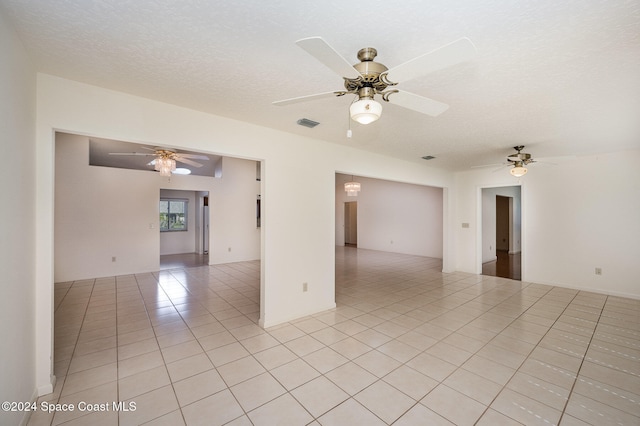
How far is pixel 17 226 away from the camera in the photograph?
1678 millimetres

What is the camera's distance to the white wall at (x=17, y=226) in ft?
4.83

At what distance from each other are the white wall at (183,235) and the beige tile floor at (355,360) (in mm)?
4426

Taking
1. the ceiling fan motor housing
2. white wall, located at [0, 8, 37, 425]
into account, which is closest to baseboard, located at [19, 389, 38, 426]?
white wall, located at [0, 8, 37, 425]

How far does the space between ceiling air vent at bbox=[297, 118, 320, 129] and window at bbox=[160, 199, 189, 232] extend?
25.4 ft

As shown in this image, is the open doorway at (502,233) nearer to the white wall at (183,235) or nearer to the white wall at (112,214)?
the white wall at (112,214)

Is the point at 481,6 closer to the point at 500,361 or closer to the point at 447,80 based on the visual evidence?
the point at 447,80

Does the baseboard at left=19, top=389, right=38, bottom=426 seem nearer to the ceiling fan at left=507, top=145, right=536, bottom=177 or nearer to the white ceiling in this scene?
the white ceiling

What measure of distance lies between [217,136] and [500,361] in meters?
3.81

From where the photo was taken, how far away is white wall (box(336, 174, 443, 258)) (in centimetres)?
862

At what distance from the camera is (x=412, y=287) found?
5285 millimetres

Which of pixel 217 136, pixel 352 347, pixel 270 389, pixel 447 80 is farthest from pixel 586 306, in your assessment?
pixel 217 136

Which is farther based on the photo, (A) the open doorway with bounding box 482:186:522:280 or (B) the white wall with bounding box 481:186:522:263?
(B) the white wall with bounding box 481:186:522:263

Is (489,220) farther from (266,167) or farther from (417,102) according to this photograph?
(417,102)

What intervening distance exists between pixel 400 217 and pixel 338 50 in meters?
8.31
